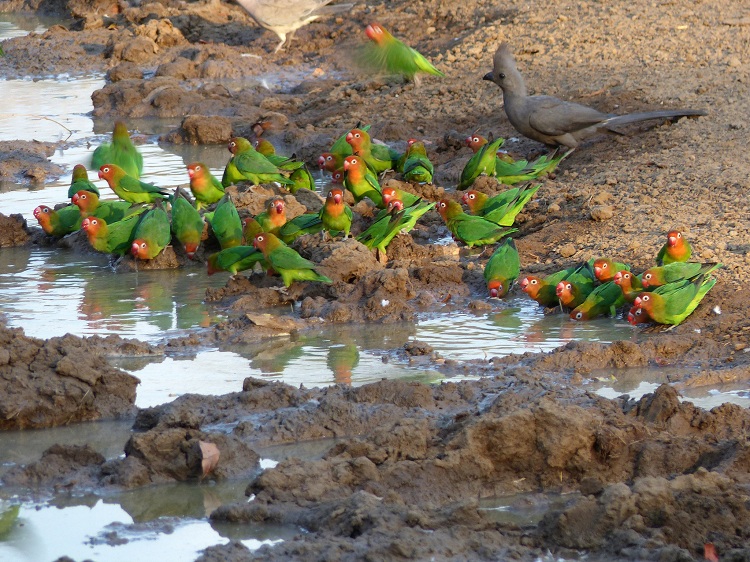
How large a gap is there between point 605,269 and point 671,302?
665 millimetres

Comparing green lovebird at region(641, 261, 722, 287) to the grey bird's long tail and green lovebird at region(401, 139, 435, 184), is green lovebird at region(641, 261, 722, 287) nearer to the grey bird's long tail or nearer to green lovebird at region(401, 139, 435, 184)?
green lovebird at region(401, 139, 435, 184)

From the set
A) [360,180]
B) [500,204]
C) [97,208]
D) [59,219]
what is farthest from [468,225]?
[59,219]

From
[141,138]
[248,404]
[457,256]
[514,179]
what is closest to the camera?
[248,404]

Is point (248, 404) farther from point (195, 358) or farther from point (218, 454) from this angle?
point (195, 358)

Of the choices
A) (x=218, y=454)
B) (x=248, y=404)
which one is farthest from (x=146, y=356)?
(x=218, y=454)

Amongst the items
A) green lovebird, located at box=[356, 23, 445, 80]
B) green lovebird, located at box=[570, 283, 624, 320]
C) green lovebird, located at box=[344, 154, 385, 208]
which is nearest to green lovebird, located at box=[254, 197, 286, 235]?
green lovebird, located at box=[344, 154, 385, 208]

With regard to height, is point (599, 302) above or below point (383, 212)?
below

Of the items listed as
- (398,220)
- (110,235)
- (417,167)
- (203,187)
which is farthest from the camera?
(417,167)

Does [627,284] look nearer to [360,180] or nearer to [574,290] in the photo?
[574,290]

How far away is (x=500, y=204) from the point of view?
933cm

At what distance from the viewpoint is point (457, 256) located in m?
8.98

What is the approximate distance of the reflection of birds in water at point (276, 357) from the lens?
6734 millimetres

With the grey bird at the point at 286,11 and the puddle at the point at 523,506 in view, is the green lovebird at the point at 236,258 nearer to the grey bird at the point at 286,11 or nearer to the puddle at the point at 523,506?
the puddle at the point at 523,506

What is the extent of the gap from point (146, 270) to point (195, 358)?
234 cm
